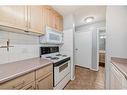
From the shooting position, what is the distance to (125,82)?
1.06m

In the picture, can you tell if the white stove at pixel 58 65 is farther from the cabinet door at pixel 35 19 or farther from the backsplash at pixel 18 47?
the cabinet door at pixel 35 19

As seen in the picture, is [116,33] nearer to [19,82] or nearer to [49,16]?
[49,16]

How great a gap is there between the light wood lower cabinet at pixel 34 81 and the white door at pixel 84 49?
2.94 m

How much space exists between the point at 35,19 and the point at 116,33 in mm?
1642

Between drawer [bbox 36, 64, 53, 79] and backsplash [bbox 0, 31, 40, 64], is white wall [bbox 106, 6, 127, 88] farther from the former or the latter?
backsplash [bbox 0, 31, 40, 64]

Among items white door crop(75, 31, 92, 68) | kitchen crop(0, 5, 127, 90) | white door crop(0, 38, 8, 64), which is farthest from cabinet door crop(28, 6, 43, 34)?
white door crop(75, 31, 92, 68)

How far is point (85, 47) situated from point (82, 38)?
0.46 meters

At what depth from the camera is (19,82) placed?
41.6 inches

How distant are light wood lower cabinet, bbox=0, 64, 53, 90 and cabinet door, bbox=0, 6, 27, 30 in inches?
27.2

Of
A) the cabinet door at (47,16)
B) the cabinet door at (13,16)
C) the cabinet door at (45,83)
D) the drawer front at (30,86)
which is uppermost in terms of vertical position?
the cabinet door at (47,16)

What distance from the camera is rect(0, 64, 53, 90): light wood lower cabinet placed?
3.21ft

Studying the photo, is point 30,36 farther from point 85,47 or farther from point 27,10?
point 85,47

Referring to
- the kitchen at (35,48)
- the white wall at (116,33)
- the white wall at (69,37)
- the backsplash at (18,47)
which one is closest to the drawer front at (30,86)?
the kitchen at (35,48)

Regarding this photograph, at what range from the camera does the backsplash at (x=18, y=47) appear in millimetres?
1463
